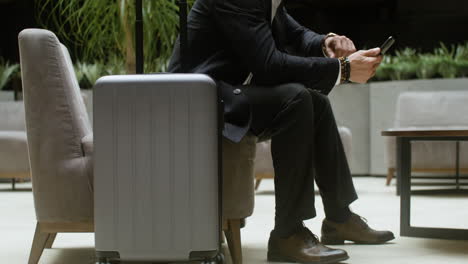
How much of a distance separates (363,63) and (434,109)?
3074 millimetres

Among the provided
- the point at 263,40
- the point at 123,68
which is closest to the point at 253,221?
the point at 263,40

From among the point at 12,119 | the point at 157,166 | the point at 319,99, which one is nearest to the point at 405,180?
the point at 319,99

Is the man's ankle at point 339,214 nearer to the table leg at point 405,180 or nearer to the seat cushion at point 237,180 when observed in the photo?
the table leg at point 405,180

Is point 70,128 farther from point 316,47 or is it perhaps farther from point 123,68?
point 123,68

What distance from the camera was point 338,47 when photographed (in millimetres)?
2066

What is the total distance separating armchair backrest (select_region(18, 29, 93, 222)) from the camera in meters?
1.70

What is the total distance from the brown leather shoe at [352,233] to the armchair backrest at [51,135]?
78cm

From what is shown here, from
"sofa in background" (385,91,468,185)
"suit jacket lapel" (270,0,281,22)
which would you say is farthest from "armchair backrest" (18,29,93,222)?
"sofa in background" (385,91,468,185)

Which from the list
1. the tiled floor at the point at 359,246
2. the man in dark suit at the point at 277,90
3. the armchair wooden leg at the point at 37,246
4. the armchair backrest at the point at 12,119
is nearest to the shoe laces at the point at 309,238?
the man in dark suit at the point at 277,90

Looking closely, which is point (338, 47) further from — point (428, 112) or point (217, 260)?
point (428, 112)

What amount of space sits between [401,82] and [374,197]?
5.93 feet

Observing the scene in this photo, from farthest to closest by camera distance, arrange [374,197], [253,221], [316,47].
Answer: [374,197], [253,221], [316,47]

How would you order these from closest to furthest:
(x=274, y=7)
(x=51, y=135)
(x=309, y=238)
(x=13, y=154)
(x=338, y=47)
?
(x=51, y=135) < (x=309, y=238) < (x=274, y=7) < (x=338, y=47) < (x=13, y=154)

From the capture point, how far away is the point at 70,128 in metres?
1.74
